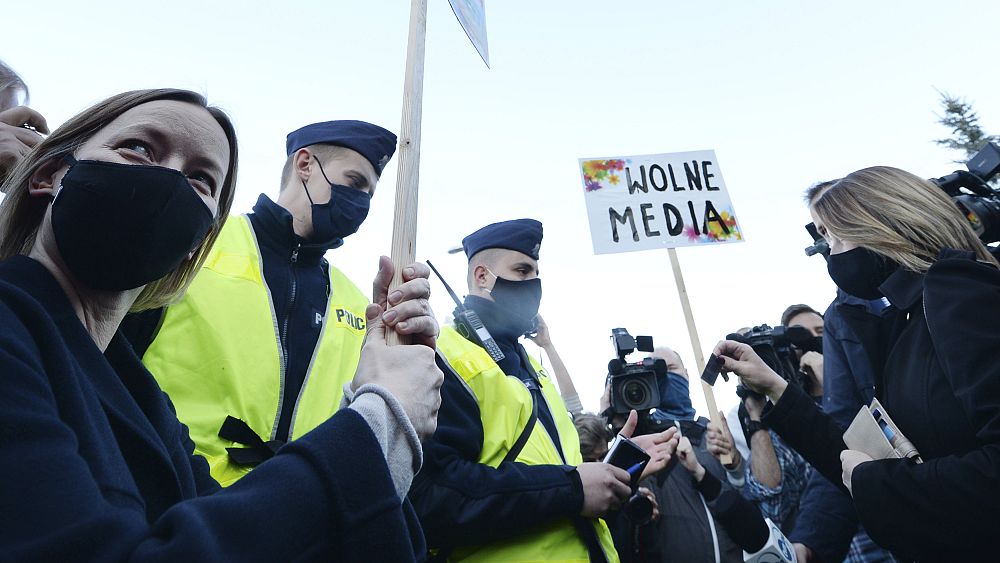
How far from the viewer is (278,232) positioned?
2.51 metres

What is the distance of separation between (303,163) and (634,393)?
1956 mm

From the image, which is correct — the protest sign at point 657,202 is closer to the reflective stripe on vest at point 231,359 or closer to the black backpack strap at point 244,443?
the reflective stripe on vest at point 231,359

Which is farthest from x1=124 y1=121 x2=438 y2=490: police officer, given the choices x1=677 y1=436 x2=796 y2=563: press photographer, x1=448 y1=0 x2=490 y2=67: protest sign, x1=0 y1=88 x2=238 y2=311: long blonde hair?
x1=677 y1=436 x2=796 y2=563: press photographer

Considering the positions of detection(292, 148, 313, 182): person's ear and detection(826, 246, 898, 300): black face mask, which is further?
detection(292, 148, 313, 182): person's ear

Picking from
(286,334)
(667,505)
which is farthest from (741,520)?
(286,334)

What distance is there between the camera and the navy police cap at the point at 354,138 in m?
2.86

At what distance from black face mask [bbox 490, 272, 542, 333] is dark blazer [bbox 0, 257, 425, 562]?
2.37 meters

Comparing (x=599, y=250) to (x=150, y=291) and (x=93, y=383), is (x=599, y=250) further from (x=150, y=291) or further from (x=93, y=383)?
(x=93, y=383)

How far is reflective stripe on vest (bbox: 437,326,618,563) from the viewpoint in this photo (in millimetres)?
2330

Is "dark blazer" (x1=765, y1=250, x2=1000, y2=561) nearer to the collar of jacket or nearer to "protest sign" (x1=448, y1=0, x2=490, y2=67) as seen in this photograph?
"protest sign" (x1=448, y1=0, x2=490, y2=67)

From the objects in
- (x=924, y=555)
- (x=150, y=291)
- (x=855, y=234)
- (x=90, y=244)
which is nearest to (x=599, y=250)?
(x=855, y=234)

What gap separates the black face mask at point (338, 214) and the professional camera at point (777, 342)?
1.86 metres

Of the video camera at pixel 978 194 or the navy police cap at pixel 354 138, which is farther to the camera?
the navy police cap at pixel 354 138

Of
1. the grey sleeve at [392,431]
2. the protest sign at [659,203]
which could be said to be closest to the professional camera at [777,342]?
the protest sign at [659,203]
